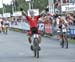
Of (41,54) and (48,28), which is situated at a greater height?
(41,54)

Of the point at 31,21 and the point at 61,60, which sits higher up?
the point at 31,21

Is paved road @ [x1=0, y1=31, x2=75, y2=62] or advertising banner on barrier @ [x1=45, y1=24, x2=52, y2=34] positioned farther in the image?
advertising banner on barrier @ [x1=45, y1=24, x2=52, y2=34]

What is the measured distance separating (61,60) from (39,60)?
A: 863mm

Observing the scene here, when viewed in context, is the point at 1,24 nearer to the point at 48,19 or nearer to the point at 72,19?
the point at 48,19

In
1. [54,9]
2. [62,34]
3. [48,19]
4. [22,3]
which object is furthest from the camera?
[22,3]

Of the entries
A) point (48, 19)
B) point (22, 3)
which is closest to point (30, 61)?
point (48, 19)

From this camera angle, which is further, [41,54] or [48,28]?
[48,28]

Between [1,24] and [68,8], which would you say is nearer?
[68,8]

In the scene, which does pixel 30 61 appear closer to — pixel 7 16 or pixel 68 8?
pixel 68 8

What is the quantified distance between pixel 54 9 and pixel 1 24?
29.9ft

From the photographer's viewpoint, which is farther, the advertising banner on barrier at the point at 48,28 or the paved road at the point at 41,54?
the advertising banner on barrier at the point at 48,28

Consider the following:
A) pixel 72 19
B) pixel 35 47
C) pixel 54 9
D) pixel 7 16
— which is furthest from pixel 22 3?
pixel 35 47

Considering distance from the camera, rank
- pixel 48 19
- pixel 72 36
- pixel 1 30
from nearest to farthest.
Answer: pixel 72 36 < pixel 48 19 < pixel 1 30

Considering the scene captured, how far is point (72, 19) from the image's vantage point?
3675 centimetres
